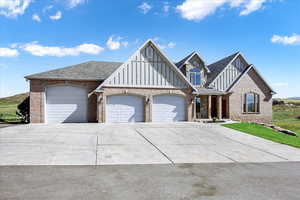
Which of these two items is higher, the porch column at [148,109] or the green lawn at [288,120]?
the porch column at [148,109]

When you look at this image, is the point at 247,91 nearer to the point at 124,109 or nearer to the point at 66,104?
the point at 124,109

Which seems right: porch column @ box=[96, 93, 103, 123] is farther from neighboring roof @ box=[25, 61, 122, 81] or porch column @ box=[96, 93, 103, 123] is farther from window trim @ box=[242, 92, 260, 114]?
window trim @ box=[242, 92, 260, 114]

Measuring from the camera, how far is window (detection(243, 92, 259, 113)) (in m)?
23.4

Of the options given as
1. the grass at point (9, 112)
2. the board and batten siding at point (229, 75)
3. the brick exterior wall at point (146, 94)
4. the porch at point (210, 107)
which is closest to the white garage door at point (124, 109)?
the brick exterior wall at point (146, 94)

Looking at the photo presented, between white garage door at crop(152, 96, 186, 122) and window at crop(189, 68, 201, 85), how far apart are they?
201 inches

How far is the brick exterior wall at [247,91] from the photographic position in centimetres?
2288

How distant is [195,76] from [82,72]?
39.9ft

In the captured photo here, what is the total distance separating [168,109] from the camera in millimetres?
18984

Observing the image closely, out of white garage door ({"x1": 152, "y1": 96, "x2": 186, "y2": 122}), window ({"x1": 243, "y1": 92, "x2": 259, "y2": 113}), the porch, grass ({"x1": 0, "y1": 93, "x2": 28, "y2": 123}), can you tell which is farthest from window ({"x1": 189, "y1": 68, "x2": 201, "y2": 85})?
grass ({"x1": 0, "y1": 93, "x2": 28, "y2": 123})

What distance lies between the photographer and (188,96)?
1930 centimetres

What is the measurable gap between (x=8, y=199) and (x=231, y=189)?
4.95m

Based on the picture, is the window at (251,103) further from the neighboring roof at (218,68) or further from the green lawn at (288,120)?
the neighboring roof at (218,68)

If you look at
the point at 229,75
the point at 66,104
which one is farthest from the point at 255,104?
the point at 66,104

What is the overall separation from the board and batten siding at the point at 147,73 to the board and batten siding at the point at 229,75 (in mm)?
6106
